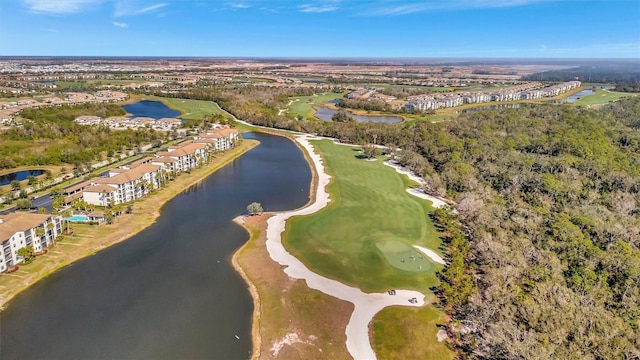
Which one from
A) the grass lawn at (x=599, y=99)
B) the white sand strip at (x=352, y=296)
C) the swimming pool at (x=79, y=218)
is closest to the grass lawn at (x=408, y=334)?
the white sand strip at (x=352, y=296)

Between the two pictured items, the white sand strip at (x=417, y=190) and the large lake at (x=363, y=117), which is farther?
the large lake at (x=363, y=117)

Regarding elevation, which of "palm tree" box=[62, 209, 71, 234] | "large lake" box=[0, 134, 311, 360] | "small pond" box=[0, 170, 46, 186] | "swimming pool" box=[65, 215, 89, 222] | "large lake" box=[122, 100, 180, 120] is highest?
"large lake" box=[122, 100, 180, 120]

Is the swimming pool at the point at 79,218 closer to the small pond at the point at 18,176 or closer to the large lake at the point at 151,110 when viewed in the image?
the small pond at the point at 18,176

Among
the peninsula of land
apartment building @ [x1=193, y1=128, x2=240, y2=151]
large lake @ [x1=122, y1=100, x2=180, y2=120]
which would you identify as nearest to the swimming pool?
the peninsula of land

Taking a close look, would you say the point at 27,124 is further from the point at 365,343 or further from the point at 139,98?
the point at 365,343

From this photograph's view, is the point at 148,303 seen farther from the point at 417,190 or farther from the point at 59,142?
the point at 59,142

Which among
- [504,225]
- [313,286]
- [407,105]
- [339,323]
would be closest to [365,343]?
[339,323]

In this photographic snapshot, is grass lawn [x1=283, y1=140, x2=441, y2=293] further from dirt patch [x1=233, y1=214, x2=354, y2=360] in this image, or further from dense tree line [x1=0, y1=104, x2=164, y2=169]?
dense tree line [x1=0, y1=104, x2=164, y2=169]
